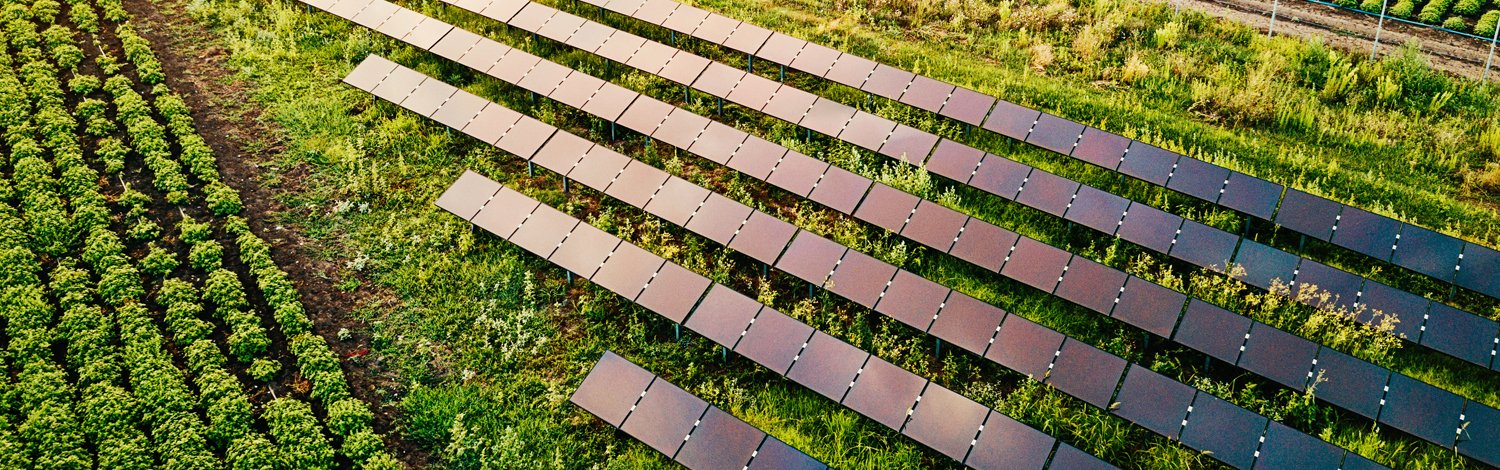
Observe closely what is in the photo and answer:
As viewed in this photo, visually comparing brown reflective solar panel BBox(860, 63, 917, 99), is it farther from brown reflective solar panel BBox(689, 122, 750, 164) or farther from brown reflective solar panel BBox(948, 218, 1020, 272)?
brown reflective solar panel BBox(948, 218, 1020, 272)

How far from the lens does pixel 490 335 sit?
18.3 meters

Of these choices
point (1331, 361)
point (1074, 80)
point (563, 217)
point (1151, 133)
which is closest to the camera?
point (1331, 361)

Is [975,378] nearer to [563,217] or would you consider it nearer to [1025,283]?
[1025,283]

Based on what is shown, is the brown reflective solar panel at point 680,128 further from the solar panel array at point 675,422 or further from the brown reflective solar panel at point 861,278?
the solar panel array at point 675,422

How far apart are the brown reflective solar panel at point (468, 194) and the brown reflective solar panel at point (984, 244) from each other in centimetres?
906

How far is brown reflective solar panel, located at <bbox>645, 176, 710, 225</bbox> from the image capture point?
65.4ft

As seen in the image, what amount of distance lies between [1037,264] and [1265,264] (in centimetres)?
407

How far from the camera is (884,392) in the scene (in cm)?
1630

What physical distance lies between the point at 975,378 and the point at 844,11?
13.7 metres

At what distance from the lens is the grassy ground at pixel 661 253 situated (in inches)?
652

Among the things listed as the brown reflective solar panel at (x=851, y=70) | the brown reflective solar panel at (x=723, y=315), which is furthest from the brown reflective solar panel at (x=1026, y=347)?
the brown reflective solar panel at (x=851, y=70)

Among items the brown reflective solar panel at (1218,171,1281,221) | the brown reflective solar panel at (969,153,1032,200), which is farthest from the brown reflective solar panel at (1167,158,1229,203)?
the brown reflective solar panel at (969,153,1032,200)

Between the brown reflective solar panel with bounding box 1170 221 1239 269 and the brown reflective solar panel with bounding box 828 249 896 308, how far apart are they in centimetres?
540

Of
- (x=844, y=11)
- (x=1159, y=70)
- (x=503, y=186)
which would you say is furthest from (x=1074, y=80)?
(x=503, y=186)
